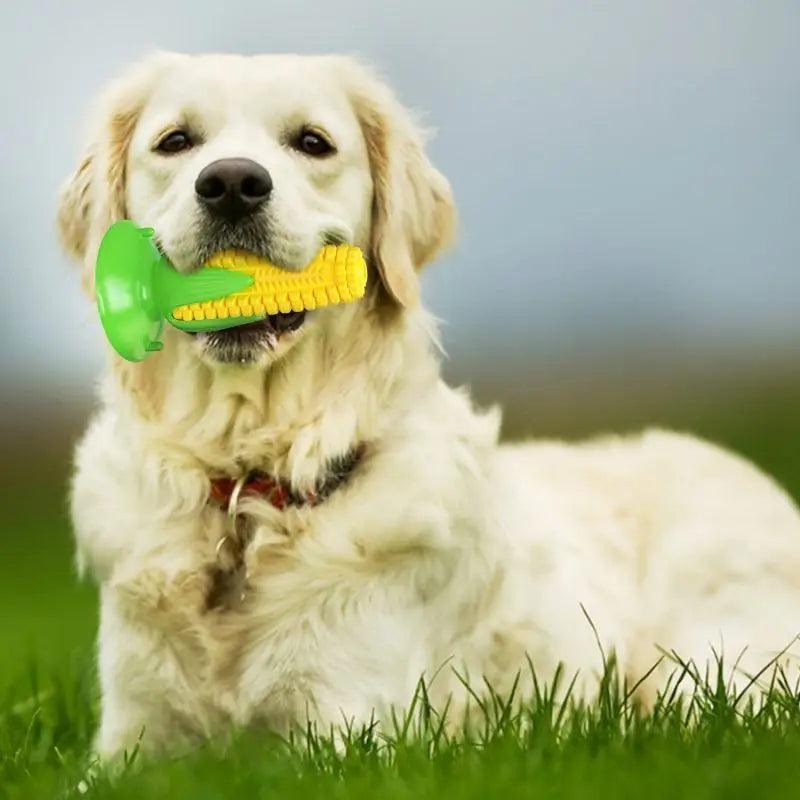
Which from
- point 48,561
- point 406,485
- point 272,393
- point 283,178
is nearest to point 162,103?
point 283,178

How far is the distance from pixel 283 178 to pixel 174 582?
1005 mm

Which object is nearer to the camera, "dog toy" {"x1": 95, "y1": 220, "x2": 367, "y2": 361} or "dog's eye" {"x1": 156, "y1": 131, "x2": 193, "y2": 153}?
"dog toy" {"x1": 95, "y1": 220, "x2": 367, "y2": 361}

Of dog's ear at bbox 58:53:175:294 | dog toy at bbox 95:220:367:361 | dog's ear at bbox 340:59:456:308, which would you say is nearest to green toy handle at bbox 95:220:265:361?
dog toy at bbox 95:220:367:361

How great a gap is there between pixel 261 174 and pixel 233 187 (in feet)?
0.24

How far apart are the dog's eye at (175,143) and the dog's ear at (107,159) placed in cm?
21

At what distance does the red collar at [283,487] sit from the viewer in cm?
395

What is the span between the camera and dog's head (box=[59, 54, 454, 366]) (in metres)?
3.79

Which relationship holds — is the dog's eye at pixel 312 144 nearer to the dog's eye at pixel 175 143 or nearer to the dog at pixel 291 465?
the dog at pixel 291 465

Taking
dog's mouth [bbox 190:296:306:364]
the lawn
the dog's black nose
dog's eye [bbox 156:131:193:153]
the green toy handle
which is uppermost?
dog's eye [bbox 156:131:193:153]

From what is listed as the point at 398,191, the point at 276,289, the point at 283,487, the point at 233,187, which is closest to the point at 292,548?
the point at 283,487

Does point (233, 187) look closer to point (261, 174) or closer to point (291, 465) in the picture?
point (261, 174)

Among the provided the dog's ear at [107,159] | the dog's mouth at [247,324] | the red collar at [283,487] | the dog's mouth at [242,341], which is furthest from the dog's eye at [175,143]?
the red collar at [283,487]

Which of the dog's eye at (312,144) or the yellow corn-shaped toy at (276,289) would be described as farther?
the dog's eye at (312,144)

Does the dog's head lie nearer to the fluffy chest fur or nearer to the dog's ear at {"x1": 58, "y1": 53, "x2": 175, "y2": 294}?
the dog's ear at {"x1": 58, "y1": 53, "x2": 175, "y2": 294}
